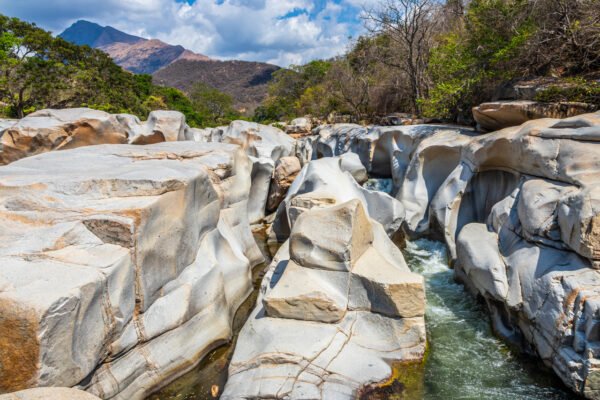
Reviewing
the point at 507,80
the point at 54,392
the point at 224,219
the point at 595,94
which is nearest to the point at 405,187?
the point at 507,80

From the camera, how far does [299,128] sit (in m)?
25.1

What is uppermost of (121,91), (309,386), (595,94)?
(121,91)

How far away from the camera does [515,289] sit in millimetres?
5070

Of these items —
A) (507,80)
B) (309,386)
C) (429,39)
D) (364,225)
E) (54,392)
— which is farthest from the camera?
(429,39)

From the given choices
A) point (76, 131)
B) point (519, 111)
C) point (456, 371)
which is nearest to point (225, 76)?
point (76, 131)

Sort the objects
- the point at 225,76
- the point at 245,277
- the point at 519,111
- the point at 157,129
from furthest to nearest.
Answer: the point at 225,76, the point at 157,129, the point at 519,111, the point at 245,277

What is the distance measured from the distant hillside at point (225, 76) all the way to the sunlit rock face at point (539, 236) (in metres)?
69.3

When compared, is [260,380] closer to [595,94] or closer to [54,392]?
→ [54,392]

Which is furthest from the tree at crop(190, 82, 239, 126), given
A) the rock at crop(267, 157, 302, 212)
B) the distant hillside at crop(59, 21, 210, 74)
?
the distant hillside at crop(59, 21, 210, 74)

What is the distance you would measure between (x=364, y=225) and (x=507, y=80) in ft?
22.2

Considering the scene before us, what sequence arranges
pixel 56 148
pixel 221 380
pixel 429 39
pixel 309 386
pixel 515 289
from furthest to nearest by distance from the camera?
pixel 429 39 → pixel 56 148 → pixel 515 289 → pixel 221 380 → pixel 309 386

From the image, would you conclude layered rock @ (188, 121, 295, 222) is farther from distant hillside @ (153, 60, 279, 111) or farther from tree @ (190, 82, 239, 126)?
distant hillside @ (153, 60, 279, 111)

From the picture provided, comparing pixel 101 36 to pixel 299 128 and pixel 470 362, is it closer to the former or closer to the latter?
pixel 299 128

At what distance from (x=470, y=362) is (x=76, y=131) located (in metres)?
11.4
